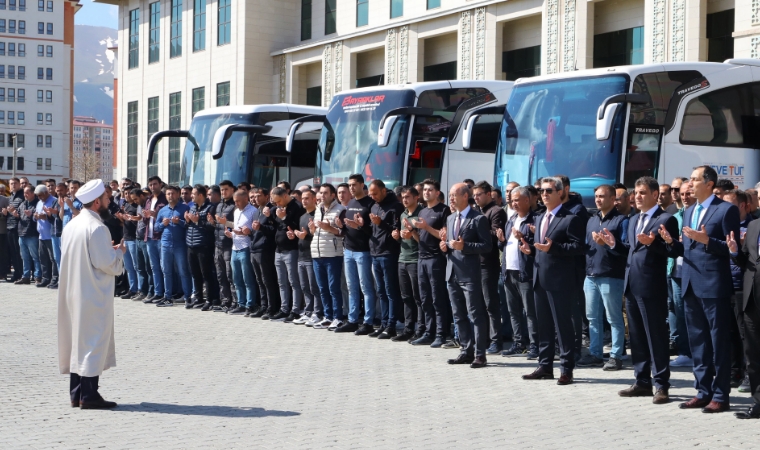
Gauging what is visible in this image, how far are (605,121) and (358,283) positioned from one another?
4.17 metres

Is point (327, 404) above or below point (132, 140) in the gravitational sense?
below

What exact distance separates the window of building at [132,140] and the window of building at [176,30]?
464 centimetres

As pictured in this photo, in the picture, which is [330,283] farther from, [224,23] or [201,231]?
[224,23]

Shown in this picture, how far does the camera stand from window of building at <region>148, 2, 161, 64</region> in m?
46.3

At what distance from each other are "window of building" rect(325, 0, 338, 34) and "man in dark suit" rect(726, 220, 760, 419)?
104 feet

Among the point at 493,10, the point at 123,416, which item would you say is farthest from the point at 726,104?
the point at 493,10

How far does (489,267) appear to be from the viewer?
38.1ft

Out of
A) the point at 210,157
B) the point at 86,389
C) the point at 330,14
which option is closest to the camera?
the point at 86,389

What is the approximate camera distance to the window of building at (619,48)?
86.5ft

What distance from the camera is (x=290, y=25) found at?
1639 inches

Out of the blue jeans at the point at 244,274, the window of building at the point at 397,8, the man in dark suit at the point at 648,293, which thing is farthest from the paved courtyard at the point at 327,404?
the window of building at the point at 397,8

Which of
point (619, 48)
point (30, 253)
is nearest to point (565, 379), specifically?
point (30, 253)

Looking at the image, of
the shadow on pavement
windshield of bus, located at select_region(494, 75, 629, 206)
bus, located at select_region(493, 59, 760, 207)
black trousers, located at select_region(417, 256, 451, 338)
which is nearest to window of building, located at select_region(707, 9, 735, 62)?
bus, located at select_region(493, 59, 760, 207)

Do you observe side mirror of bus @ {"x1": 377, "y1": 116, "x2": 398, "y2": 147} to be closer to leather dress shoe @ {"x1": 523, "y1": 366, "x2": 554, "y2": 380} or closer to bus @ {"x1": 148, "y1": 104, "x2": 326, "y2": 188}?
bus @ {"x1": 148, "y1": 104, "x2": 326, "y2": 188}
